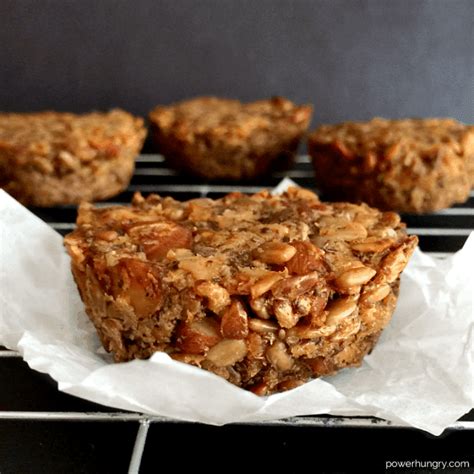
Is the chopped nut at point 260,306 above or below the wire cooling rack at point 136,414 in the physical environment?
above

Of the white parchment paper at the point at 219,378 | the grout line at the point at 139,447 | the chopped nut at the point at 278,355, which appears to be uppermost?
the chopped nut at the point at 278,355

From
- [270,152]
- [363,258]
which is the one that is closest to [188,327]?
[363,258]

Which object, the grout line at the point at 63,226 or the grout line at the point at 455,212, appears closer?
the grout line at the point at 63,226

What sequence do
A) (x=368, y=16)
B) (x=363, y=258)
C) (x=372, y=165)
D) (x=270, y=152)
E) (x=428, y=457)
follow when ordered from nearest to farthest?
1. (x=428, y=457)
2. (x=363, y=258)
3. (x=372, y=165)
4. (x=270, y=152)
5. (x=368, y=16)

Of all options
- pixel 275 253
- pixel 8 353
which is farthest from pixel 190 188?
pixel 275 253

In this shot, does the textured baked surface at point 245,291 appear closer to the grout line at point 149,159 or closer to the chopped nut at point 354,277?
the chopped nut at point 354,277

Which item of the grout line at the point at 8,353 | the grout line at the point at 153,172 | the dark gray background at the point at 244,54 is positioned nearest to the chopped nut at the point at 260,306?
the grout line at the point at 8,353

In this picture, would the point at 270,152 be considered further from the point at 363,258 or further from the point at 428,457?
the point at 428,457
